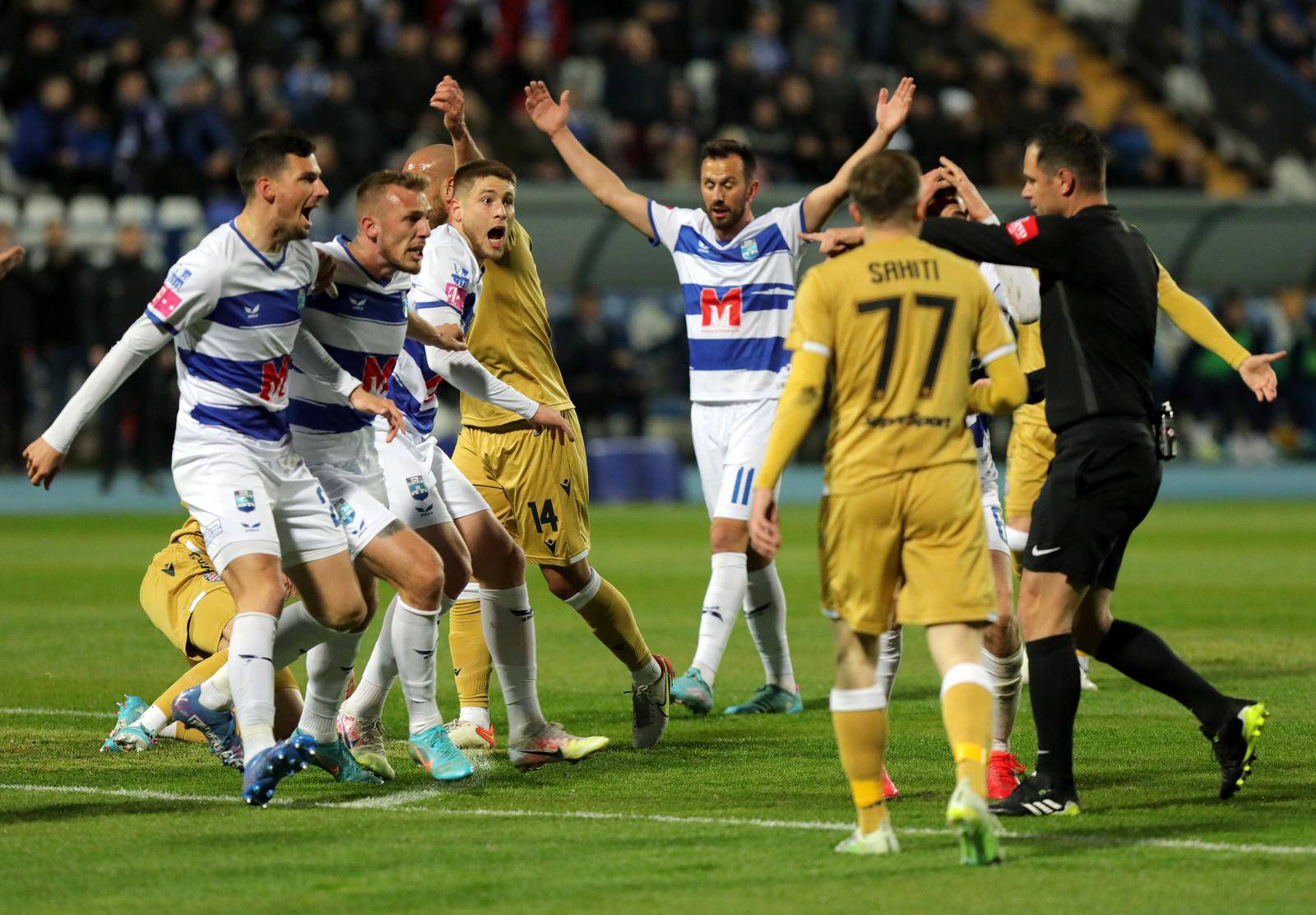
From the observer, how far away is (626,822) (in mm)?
6414

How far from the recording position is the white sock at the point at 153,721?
7855 millimetres

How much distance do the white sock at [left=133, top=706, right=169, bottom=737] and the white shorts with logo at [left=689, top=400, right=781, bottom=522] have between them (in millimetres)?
2738

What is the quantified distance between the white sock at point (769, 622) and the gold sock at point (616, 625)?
1025 millimetres

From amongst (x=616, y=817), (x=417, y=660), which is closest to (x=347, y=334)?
(x=417, y=660)

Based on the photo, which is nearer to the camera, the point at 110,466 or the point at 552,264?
the point at 110,466

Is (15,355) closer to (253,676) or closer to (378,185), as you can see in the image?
(378,185)

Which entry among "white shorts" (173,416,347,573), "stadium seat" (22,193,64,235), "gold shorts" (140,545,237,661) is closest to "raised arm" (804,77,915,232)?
"white shorts" (173,416,347,573)

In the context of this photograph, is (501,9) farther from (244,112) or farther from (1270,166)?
(1270,166)

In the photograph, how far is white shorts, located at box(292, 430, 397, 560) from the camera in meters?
7.15

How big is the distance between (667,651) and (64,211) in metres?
14.4

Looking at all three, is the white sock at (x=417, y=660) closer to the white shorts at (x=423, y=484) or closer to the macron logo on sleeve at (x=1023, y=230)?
the white shorts at (x=423, y=484)

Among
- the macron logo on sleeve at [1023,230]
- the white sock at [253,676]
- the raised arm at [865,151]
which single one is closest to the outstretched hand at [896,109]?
the raised arm at [865,151]

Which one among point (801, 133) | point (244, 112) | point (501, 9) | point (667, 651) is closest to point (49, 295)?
point (244, 112)

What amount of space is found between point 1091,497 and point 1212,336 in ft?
3.50
